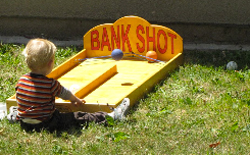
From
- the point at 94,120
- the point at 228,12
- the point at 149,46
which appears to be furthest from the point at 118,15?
the point at 94,120

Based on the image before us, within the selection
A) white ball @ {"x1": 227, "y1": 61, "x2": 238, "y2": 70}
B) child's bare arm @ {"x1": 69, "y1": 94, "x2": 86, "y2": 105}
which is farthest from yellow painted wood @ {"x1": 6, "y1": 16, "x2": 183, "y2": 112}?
white ball @ {"x1": 227, "y1": 61, "x2": 238, "y2": 70}

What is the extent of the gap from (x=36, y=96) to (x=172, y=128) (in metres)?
1.33

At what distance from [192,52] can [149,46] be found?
0.78 m

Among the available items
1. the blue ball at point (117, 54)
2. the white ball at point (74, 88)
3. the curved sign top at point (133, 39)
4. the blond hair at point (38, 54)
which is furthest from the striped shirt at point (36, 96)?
the curved sign top at point (133, 39)

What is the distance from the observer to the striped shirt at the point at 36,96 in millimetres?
4215

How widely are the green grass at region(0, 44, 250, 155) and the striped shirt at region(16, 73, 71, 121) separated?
20 cm

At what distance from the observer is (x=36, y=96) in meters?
4.20

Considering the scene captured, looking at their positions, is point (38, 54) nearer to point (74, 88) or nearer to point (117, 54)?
point (74, 88)

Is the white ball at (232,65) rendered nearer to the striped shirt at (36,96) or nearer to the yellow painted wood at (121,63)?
the yellow painted wood at (121,63)

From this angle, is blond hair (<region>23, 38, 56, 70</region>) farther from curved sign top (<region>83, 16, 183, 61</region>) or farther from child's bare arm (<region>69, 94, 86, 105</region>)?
curved sign top (<region>83, 16, 183, 61</region>)

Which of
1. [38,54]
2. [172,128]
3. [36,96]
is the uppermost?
[38,54]

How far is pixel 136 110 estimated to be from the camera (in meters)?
4.77

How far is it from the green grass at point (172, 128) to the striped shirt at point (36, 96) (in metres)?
0.20

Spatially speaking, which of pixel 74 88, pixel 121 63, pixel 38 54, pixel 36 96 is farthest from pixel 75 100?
pixel 121 63
